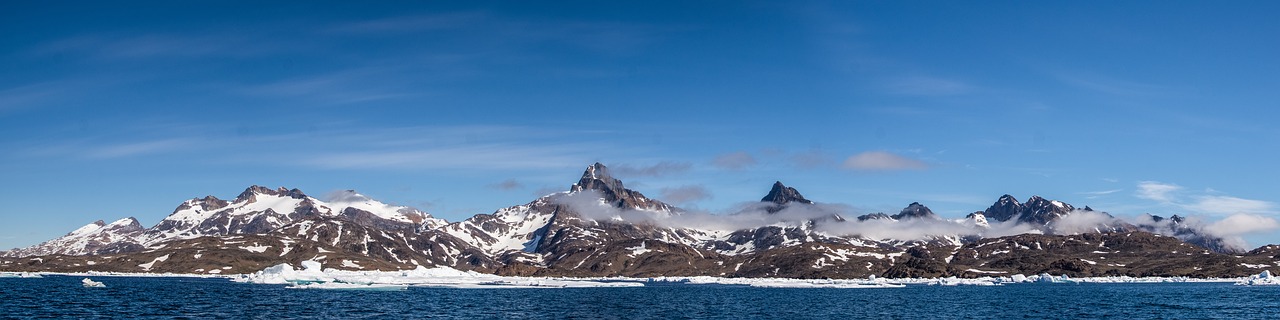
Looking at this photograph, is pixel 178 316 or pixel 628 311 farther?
pixel 628 311

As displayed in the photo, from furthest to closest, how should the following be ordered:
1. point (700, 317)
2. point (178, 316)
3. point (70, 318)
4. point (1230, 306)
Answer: point (1230, 306)
point (700, 317)
point (178, 316)
point (70, 318)

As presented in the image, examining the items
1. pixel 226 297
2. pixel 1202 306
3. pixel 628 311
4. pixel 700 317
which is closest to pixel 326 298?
pixel 226 297

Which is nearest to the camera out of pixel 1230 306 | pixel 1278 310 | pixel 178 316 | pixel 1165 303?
pixel 178 316

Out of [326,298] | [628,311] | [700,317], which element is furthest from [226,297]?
[700,317]

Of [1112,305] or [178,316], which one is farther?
[1112,305]

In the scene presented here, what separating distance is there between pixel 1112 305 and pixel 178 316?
471 ft

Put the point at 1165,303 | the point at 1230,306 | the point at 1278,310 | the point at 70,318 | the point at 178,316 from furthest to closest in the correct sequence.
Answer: the point at 1165,303 → the point at 1230,306 → the point at 1278,310 → the point at 178,316 → the point at 70,318

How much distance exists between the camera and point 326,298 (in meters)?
155

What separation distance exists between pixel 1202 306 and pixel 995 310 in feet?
119

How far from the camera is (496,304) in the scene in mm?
149750

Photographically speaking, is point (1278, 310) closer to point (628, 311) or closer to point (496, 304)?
point (628, 311)

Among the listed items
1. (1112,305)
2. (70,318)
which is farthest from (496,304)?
(1112,305)

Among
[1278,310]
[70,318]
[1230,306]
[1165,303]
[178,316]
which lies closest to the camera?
[70,318]

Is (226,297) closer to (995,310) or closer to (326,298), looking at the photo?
(326,298)
